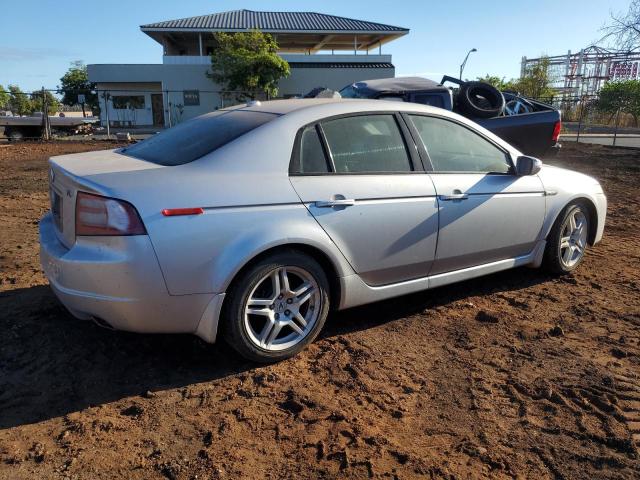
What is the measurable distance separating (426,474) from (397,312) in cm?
186

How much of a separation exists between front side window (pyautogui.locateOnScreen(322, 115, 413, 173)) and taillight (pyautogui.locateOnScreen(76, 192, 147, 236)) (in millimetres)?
1307

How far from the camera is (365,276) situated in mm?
3547

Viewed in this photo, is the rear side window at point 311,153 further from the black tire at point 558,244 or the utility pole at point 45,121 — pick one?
the utility pole at point 45,121

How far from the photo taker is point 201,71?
3803 centimetres

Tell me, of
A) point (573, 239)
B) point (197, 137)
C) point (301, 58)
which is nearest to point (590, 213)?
point (573, 239)

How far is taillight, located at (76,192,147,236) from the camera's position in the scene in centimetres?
276

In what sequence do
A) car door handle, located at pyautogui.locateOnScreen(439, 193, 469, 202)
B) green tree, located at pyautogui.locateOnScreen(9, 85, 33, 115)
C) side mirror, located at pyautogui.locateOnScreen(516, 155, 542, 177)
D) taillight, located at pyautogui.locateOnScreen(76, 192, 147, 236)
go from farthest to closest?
green tree, located at pyautogui.locateOnScreen(9, 85, 33, 115)
side mirror, located at pyautogui.locateOnScreen(516, 155, 542, 177)
car door handle, located at pyautogui.locateOnScreen(439, 193, 469, 202)
taillight, located at pyautogui.locateOnScreen(76, 192, 147, 236)

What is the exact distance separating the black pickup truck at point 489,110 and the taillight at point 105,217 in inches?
253

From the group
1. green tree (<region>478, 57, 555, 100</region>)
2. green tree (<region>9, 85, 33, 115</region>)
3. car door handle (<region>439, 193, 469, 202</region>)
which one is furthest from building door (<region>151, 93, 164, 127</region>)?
car door handle (<region>439, 193, 469, 202</region>)

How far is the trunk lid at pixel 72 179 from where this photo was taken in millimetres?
2990

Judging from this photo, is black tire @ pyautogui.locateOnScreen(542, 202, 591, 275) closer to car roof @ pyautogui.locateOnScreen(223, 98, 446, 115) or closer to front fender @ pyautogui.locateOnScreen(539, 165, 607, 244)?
front fender @ pyautogui.locateOnScreen(539, 165, 607, 244)

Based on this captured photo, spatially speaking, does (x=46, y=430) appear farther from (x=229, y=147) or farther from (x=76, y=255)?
(x=229, y=147)

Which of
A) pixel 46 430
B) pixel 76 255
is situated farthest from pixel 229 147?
pixel 46 430

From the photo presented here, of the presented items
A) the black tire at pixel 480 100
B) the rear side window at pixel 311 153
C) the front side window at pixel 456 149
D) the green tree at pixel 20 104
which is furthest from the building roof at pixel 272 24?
the rear side window at pixel 311 153
